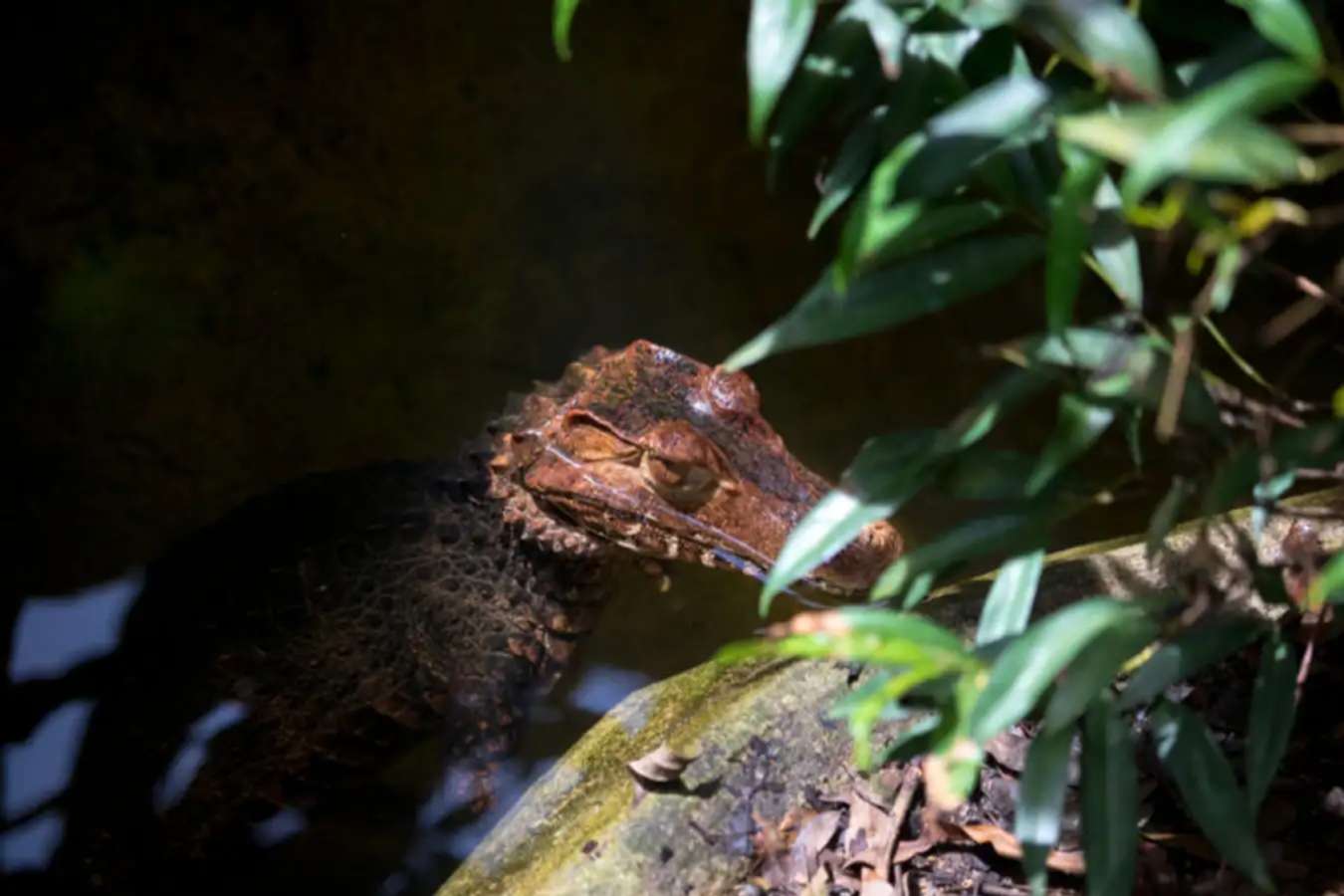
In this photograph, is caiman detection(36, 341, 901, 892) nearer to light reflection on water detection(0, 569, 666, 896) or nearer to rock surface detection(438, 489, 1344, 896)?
light reflection on water detection(0, 569, 666, 896)

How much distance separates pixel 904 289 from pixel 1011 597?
411 millimetres

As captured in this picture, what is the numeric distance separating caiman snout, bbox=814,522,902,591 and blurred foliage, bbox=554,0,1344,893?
1.04m

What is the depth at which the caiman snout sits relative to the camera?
7.99 feet

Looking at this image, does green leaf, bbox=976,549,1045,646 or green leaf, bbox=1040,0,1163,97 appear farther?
green leaf, bbox=976,549,1045,646

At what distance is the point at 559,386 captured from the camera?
2.97 metres

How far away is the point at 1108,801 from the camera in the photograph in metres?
1.23

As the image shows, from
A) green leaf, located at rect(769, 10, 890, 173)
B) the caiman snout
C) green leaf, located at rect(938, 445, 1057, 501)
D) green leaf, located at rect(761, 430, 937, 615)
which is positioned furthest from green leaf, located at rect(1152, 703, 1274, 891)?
the caiman snout

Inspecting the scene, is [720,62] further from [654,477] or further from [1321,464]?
[1321,464]

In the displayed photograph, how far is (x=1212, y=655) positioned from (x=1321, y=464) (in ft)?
0.85

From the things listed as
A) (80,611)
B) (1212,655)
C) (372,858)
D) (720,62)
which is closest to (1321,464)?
(1212,655)

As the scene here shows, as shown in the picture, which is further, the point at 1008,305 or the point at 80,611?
the point at 1008,305

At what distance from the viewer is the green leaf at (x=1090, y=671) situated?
109cm

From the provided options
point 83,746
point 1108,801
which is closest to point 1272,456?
point 1108,801

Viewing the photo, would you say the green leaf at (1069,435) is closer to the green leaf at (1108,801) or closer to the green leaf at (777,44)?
the green leaf at (1108,801)
